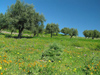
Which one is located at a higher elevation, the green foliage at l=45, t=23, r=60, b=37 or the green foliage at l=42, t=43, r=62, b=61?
the green foliage at l=45, t=23, r=60, b=37

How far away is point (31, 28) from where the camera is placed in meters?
28.2

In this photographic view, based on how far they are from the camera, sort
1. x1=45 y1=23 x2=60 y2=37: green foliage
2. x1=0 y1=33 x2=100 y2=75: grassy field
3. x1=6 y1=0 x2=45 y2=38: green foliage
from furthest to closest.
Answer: x1=45 y1=23 x2=60 y2=37: green foliage
x1=6 y1=0 x2=45 y2=38: green foliage
x1=0 y1=33 x2=100 y2=75: grassy field

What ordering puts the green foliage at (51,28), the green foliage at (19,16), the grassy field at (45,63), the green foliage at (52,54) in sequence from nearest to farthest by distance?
the grassy field at (45,63) < the green foliage at (52,54) < the green foliage at (19,16) < the green foliage at (51,28)

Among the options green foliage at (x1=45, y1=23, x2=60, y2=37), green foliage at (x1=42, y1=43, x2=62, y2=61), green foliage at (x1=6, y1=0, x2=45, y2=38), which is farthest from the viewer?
green foliage at (x1=45, y1=23, x2=60, y2=37)

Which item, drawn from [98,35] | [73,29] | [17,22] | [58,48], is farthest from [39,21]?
[98,35]

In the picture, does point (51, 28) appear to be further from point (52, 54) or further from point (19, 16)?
point (52, 54)

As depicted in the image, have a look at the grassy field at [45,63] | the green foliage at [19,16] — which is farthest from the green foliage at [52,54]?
the green foliage at [19,16]

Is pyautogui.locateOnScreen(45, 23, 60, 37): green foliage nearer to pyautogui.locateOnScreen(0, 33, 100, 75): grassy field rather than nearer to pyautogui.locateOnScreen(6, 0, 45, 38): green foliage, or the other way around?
pyautogui.locateOnScreen(6, 0, 45, 38): green foliage

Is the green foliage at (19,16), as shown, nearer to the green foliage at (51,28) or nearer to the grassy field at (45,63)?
the grassy field at (45,63)

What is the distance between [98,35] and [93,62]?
100735 mm

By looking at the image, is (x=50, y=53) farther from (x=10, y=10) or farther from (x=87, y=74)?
(x=10, y=10)

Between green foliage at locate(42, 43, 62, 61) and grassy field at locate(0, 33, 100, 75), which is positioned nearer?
grassy field at locate(0, 33, 100, 75)

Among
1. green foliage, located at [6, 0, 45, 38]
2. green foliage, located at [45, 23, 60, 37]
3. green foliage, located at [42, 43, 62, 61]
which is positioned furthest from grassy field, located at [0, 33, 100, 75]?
green foliage, located at [45, 23, 60, 37]

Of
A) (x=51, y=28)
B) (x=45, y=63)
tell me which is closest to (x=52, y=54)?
(x=45, y=63)
